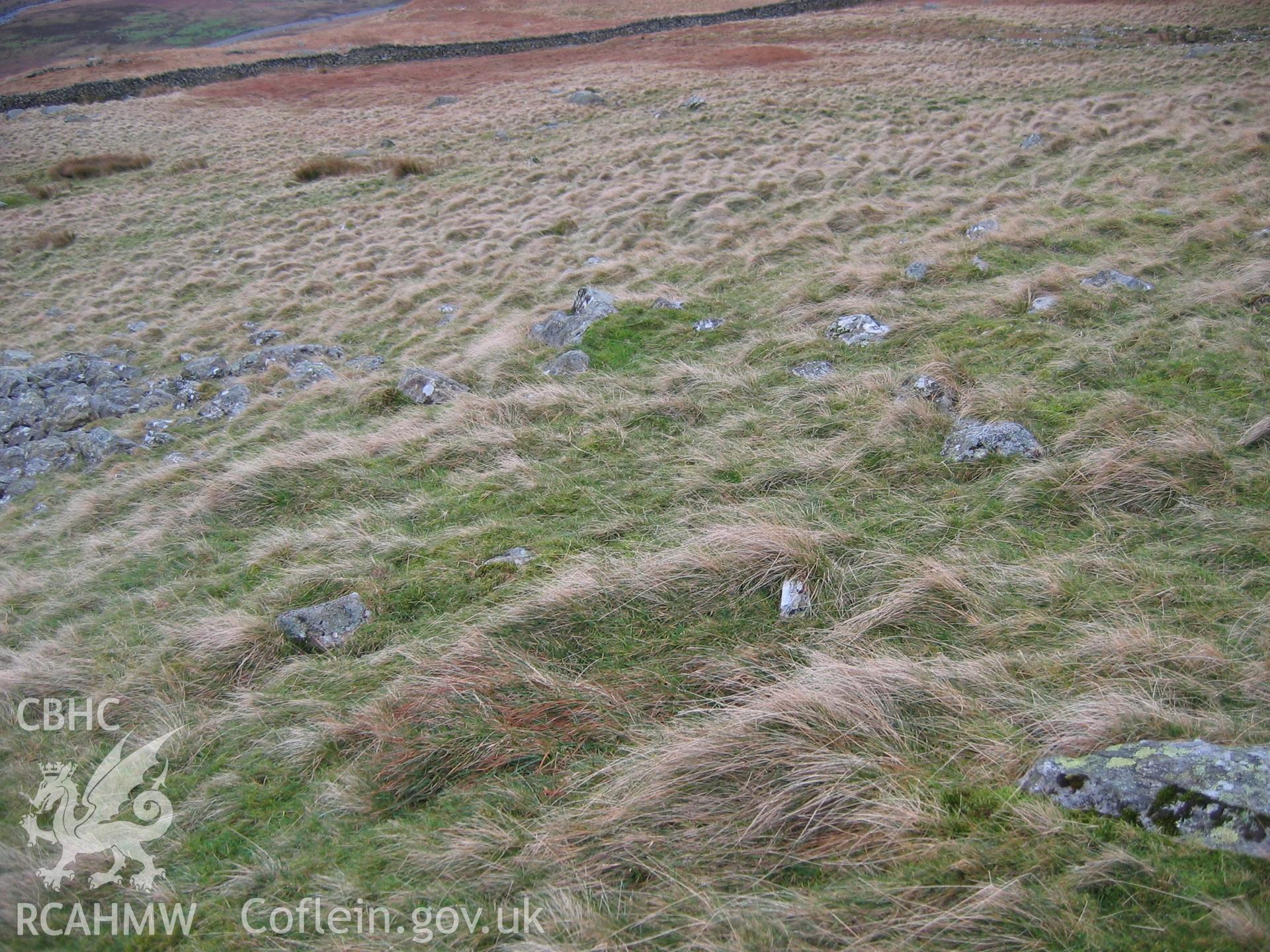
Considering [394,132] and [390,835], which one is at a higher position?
[394,132]

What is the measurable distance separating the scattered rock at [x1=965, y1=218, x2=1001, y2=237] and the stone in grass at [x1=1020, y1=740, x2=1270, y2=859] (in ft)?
28.7

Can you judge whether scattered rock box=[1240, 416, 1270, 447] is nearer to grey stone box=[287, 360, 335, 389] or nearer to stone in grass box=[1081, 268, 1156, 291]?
stone in grass box=[1081, 268, 1156, 291]

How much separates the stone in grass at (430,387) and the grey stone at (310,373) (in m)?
1.73

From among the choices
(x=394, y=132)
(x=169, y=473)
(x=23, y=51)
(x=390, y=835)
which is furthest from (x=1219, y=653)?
(x=23, y=51)

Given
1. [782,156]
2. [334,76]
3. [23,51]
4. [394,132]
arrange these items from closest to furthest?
1. [782,156]
2. [394,132]
3. [334,76]
4. [23,51]

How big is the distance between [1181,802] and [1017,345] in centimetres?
507

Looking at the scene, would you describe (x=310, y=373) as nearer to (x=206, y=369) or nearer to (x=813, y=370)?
(x=206, y=369)

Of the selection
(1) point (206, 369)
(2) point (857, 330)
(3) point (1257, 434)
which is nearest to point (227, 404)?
(1) point (206, 369)

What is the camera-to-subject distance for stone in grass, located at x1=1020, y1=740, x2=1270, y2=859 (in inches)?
88.7

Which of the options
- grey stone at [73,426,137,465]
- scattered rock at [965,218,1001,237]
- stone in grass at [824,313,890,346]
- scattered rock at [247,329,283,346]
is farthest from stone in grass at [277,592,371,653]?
scattered rock at [247,329,283,346]

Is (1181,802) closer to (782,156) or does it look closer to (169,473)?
(169,473)

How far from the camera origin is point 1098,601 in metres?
3.54

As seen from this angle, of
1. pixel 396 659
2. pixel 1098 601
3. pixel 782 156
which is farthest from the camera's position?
pixel 782 156

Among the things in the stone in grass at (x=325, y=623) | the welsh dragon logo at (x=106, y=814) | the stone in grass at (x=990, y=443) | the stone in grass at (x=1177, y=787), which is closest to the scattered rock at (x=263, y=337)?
the stone in grass at (x=325, y=623)
